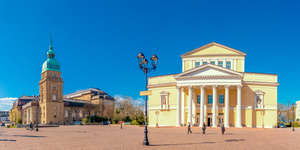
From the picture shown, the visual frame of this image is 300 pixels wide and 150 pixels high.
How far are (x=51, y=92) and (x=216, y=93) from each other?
72582 millimetres

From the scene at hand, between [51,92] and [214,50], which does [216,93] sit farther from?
[51,92]

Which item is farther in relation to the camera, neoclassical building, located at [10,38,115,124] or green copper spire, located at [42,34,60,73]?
green copper spire, located at [42,34,60,73]

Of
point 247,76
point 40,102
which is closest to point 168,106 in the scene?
point 247,76

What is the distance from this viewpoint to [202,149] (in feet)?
59.2

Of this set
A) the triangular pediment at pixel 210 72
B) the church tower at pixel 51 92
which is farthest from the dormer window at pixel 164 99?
the church tower at pixel 51 92

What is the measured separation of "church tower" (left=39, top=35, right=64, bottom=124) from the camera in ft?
342

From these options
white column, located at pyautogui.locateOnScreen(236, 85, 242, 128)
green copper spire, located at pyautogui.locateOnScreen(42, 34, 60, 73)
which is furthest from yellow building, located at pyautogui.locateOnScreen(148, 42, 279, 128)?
green copper spire, located at pyautogui.locateOnScreen(42, 34, 60, 73)

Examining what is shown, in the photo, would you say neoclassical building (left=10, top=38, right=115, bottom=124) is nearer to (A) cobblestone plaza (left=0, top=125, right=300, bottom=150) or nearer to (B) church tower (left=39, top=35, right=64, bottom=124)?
(B) church tower (left=39, top=35, right=64, bottom=124)

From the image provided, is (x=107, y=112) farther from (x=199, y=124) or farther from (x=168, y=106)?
(x=199, y=124)

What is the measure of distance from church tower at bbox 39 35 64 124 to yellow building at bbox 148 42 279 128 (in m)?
56.8

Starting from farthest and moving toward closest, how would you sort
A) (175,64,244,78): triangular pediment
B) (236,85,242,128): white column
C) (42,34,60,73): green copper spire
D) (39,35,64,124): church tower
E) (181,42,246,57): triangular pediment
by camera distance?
1. (42,34,60,73): green copper spire
2. (39,35,64,124): church tower
3. (181,42,246,57): triangular pediment
4. (236,85,242,128): white column
5. (175,64,244,78): triangular pediment

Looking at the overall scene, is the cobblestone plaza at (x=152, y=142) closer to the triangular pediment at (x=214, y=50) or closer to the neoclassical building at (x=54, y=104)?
the triangular pediment at (x=214, y=50)

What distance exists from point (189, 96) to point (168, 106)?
8.02m

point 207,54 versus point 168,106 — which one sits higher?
point 207,54
